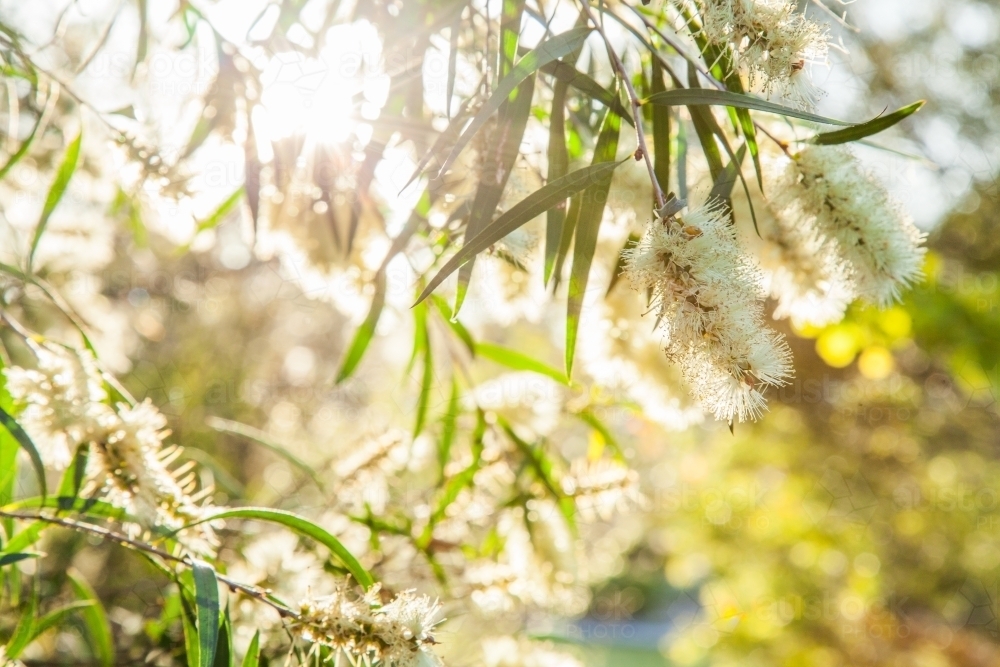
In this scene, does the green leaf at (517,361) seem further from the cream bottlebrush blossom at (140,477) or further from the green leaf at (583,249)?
the cream bottlebrush blossom at (140,477)

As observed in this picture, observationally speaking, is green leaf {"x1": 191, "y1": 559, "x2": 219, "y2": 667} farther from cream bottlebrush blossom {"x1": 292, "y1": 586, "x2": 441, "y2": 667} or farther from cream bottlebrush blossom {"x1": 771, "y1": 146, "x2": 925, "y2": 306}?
cream bottlebrush blossom {"x1": 771, "y1": 146, "x2": 925, "y2": 306}

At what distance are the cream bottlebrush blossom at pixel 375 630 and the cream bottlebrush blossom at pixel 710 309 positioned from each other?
30 centimetres

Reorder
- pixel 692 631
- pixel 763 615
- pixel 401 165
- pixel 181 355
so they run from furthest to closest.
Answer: pixel 692 631, pixel 763 615, pixel 181 355, pixel 401 165

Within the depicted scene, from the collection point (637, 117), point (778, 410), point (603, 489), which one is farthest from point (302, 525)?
point (778, 410)

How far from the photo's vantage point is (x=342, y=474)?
1.17 metres

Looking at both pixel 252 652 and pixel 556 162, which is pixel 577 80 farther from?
pixel 252 652

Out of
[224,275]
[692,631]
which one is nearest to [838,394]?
[692,631]

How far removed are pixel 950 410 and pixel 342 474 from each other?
276 centimetres

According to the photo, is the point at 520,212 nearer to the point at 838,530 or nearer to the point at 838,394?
the point at 838,394

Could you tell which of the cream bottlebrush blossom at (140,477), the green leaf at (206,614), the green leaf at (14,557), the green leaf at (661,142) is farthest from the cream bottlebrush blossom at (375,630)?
the green leaf at (661,142)

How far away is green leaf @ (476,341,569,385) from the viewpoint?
1.27m

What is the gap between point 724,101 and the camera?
0.65 metres

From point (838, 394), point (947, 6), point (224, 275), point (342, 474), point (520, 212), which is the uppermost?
point (947, 6)

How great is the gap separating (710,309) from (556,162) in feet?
0.91
